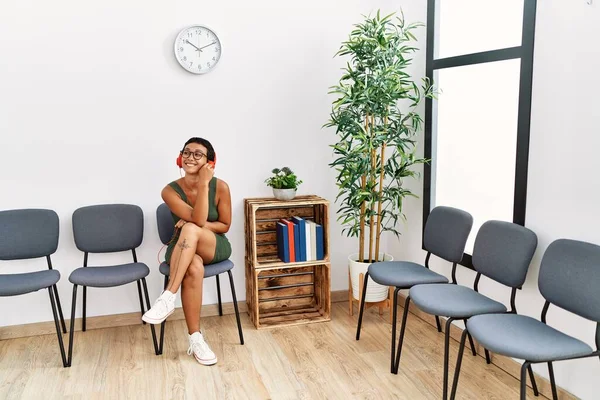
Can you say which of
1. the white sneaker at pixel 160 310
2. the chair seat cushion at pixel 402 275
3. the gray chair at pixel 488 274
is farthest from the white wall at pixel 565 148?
the white sneaker at pixel 160 310

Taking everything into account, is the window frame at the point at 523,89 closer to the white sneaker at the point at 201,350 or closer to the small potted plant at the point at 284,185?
the small potted plant at the point at 284,185

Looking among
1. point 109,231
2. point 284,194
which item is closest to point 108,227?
point 109,231

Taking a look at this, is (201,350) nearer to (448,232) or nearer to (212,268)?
(212,268)

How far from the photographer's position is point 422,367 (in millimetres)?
2986

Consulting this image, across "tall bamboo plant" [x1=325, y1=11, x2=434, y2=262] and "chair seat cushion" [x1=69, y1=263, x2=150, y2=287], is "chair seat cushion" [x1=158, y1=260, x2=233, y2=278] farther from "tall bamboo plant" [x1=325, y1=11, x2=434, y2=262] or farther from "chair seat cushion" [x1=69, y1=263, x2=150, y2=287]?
"tall bamboo plant" [x1=325, y1=11, x2=434, y2=262]

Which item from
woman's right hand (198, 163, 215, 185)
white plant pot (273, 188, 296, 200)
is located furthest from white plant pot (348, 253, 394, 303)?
woman's right hand (198, 163, 215, 185)

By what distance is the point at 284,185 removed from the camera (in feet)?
12.0

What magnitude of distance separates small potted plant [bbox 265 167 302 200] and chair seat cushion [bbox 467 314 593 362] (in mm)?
1614

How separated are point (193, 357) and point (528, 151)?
2190mm

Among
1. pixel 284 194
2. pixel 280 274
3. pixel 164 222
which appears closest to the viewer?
pixel 164 222

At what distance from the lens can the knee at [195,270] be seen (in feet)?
10.4

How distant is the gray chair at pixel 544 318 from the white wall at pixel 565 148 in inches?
6.0

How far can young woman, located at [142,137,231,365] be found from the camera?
122 inches

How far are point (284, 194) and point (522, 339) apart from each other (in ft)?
6.17
